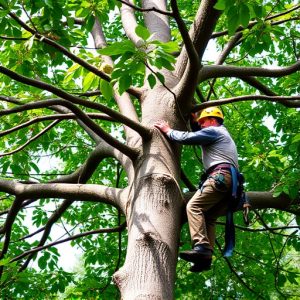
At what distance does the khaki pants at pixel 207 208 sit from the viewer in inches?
119

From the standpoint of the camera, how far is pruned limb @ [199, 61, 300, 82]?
3.56 meters

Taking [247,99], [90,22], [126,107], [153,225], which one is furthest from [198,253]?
[90,22]

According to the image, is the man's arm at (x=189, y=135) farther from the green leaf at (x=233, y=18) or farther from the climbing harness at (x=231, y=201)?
the green leaf at (x=233, y=18)

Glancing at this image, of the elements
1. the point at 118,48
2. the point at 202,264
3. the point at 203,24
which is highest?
the point at 203,24

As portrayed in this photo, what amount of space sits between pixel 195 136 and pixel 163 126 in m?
0.23

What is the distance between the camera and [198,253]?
117 inches

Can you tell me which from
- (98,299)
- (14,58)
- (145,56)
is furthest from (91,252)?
(145,56)

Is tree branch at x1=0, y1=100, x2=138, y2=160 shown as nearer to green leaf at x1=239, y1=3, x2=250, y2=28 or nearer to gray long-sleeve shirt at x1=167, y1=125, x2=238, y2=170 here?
gray long-sleeve shirt at x1=167, y1=125, x2=238, y2=170

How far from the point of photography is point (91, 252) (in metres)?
6.20

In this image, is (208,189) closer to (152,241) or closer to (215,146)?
(215,146)

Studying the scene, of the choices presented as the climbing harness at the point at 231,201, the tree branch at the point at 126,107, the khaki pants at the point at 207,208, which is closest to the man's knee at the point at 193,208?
the khaki pants at the point at 207,208

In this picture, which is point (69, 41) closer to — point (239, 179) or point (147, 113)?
point (147, 113)

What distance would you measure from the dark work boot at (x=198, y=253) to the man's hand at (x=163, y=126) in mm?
811

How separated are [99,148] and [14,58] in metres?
1.05
